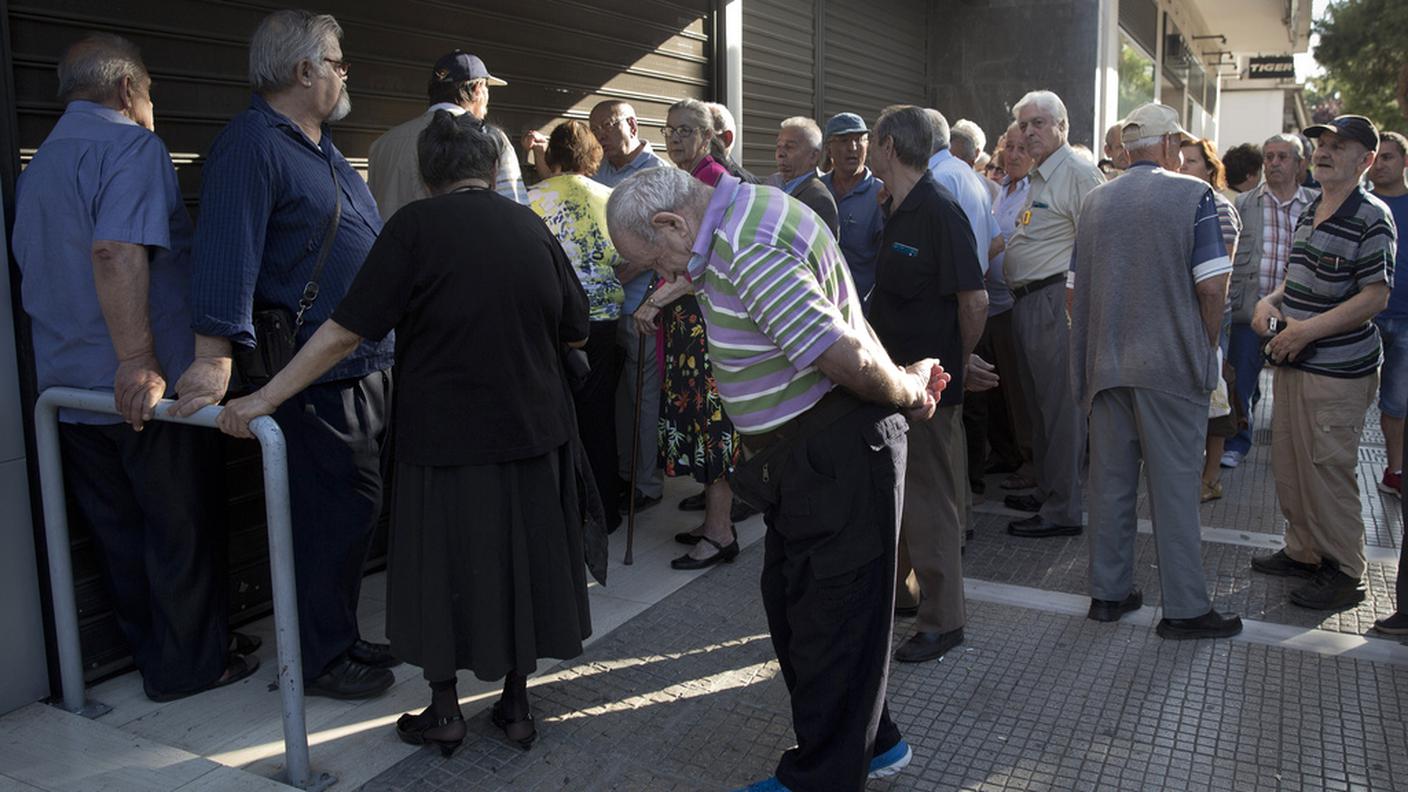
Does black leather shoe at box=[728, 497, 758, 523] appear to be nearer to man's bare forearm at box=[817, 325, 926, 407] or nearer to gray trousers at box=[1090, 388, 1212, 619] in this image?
gray trousers at box=[1090, 388, 1212, 619]

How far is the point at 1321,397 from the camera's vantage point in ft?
14.8

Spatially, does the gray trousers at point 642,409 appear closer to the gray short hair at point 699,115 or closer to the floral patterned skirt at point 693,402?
the floral patterned skirt at point 693,402

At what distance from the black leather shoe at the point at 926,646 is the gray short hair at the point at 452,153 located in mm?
2145

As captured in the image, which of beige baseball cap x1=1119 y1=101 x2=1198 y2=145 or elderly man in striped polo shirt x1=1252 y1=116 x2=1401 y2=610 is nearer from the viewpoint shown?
beige baseball cap x1=1119 y1=101 x2=1198 y2=145

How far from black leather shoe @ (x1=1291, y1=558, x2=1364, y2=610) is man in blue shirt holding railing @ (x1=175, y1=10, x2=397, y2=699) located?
11.5ft

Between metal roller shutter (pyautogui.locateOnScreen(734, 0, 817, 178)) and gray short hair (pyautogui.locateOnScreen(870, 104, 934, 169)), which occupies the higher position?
metal roller shutter (pyautogui.locateOnScreen(734, 0, 817, 178))

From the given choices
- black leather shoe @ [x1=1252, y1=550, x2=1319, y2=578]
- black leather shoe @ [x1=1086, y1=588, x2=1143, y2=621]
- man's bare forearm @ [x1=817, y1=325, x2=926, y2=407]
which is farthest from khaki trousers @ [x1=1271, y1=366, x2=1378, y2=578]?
man's bare forearm @ [x1=817, y1=325, x2=926, y2=407]

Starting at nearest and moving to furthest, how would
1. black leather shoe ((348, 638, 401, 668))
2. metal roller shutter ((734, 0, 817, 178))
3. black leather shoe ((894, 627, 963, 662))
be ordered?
black leather shoe ((348, 638, 401, 668)) < black leather shoe ((894, 627, 963, 662)) < metal roller shutter ((734, 0, 817, 178))

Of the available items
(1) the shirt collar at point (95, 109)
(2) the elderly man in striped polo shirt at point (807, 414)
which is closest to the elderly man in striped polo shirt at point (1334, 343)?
(2) the elderly man in striped polo shirt at point (807, 414)

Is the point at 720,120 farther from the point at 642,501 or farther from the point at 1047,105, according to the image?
the point at 642,501

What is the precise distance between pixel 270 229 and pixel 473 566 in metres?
1.25

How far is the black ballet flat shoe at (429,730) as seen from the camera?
3.29 metres

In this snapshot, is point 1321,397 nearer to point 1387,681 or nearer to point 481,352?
point 1387,681

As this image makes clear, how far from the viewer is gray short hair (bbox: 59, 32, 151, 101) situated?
3.39 metres
